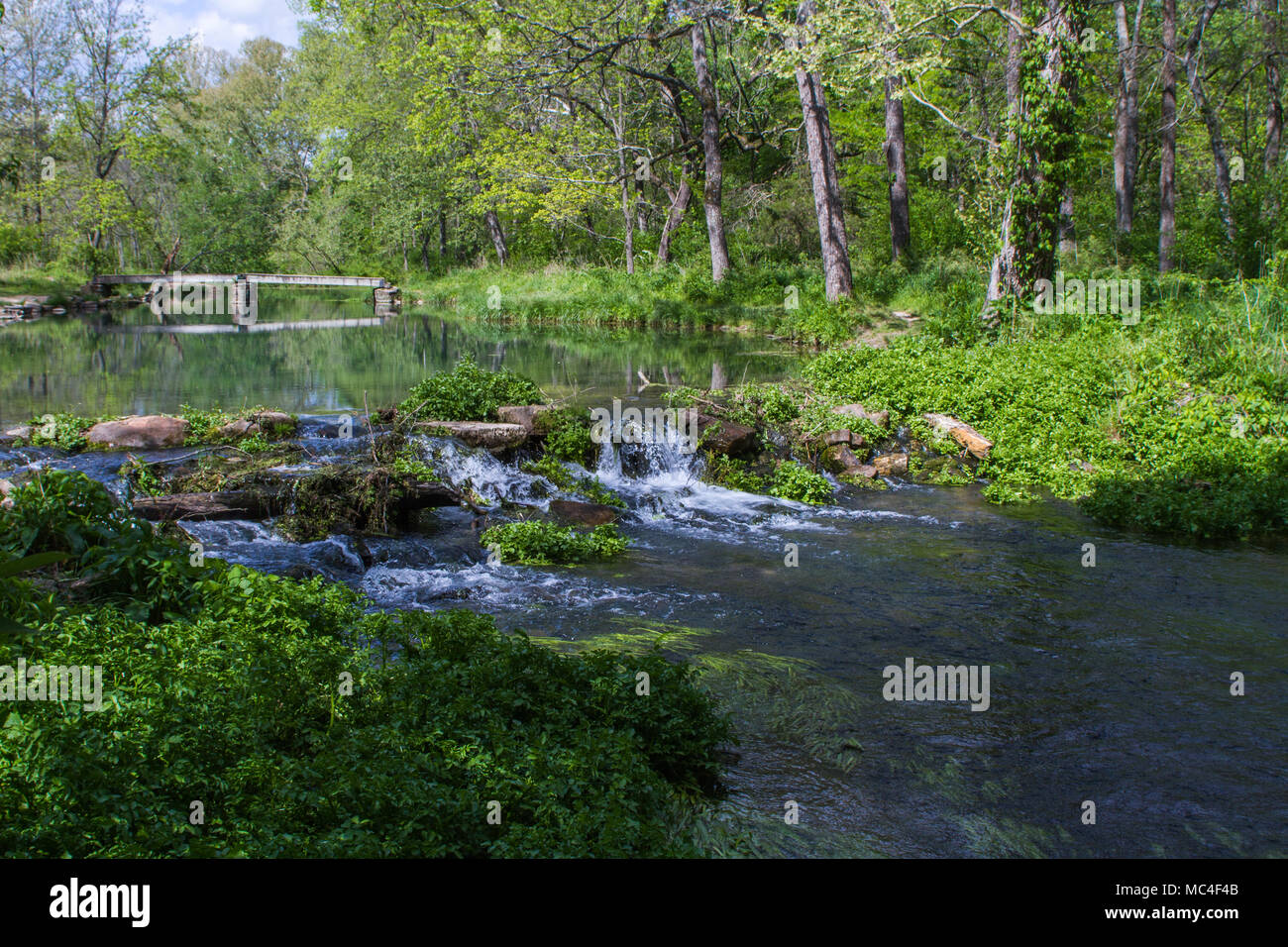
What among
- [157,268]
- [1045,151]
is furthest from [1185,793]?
[157,268]

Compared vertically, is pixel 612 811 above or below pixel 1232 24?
below

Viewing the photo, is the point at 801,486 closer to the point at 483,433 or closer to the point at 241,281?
the point at 483,433

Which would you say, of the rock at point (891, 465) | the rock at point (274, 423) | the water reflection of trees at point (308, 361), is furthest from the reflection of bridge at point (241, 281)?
the rock at point (891, 465)

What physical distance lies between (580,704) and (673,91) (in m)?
29.2

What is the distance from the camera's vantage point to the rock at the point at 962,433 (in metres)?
13.1

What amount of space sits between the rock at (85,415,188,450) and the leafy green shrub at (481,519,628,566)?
5193 mm

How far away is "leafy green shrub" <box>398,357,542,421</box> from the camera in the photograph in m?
13.2

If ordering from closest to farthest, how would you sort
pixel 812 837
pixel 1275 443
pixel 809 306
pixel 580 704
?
pixel 812 837
pixel 580 704
pixel 1275 443
pixel 809 306

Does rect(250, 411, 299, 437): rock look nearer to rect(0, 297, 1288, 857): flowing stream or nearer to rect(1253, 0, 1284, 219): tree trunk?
rect(0, 297, 1288, 857): flowing stream

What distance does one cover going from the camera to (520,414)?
13.1 metres

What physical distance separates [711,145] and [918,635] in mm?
24416

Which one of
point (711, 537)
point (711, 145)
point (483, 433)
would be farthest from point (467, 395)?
point (711, 145)

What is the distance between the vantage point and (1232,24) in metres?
33.3

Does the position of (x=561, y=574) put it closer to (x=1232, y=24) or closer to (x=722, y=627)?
(x=722, y=627)
